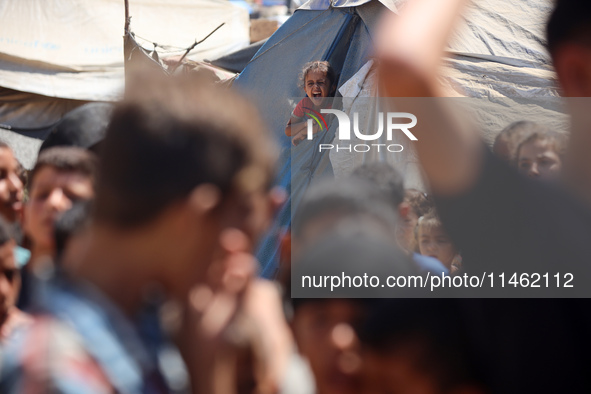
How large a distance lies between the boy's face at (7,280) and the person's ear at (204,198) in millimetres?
1096

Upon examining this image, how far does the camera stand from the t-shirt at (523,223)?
98cm

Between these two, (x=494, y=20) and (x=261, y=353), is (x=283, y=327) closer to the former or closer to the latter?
(x=261, y=353)

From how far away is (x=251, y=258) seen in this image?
1.18 metres

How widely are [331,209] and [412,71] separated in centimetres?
70

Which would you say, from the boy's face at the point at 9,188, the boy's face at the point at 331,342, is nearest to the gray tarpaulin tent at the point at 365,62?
the boy's face at the point at 9,188

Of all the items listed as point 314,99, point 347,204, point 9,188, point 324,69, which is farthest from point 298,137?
point 347,204

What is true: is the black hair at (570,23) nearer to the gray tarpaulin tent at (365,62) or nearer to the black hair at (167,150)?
the black hair at (167,150)

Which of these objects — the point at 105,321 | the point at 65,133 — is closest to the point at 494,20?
the point at 65,133

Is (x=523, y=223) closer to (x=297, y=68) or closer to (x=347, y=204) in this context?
(x=347, y=204)

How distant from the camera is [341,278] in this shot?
1.33 m

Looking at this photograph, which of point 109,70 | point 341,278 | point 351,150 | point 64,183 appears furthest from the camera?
point 109,70

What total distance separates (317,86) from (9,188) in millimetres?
2367

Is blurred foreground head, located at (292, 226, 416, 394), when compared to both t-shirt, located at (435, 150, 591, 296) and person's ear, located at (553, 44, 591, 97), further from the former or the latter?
person's ear, located at (553, 44, 591, 97)

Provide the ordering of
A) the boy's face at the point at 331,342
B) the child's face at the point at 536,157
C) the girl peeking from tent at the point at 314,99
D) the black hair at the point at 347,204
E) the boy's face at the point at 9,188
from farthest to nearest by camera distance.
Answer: the girl peeking from tent at the point at 314,99, the boy's face at the point at 9,188, the child's face at the point at 536,157, the black hair at the point at 347,204, the boy's face at the point at 331,342
